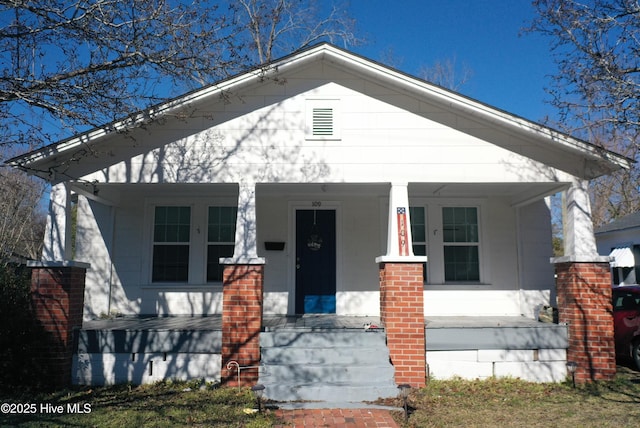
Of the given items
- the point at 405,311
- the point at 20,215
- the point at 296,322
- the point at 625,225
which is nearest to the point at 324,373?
the point at 405,311

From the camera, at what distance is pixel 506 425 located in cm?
566

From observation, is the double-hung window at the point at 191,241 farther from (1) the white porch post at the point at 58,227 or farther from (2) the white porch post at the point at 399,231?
(2) the white porch post at the point at 399,231

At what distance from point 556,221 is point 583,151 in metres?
24.3

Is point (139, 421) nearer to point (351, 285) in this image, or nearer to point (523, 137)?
point (351, 285)

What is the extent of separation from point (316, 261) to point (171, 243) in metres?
3.07

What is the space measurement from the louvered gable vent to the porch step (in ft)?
10.8


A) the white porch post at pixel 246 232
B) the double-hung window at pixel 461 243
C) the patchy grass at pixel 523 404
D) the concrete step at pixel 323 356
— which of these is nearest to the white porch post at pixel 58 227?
the white porch post at pixel 246 232

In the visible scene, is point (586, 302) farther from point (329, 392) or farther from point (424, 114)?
point (329, 392)

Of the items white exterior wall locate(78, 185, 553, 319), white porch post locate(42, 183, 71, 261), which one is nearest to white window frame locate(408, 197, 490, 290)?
white exterior wall locate(78, 185, 553, 319)

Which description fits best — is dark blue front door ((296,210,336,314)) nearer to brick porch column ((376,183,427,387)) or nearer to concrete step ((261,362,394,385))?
brick porch column ((376,183,427,387))

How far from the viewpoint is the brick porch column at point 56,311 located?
24.0 ft

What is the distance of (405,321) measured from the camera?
7.43 m

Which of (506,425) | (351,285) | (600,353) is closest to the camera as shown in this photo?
(506,425)


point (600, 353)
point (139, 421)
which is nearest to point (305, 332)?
point (139, 421)
